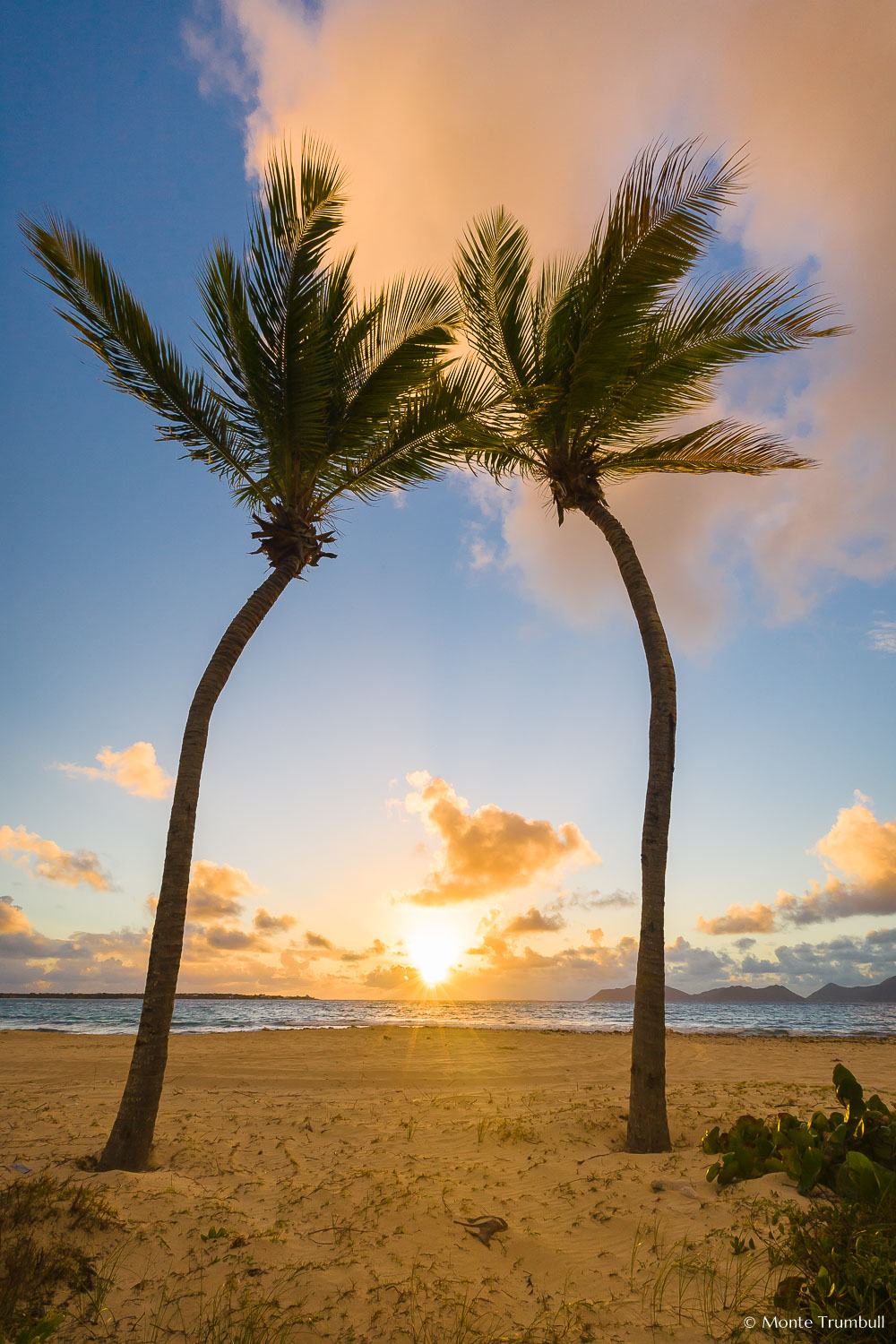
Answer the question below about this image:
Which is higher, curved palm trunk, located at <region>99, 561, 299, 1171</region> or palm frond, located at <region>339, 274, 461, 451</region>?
palm frond, located at <region>339, 274, 461, 451</region>

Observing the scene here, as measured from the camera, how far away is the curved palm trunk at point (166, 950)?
5844mm

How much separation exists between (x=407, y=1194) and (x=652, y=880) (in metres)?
3.66

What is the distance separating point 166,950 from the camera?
6.19m

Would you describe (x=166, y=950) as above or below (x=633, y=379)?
below

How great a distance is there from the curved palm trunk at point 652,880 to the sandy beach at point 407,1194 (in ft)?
1.34

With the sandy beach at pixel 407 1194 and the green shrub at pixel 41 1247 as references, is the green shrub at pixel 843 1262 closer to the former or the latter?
the sandy beach at pixel 407 1194

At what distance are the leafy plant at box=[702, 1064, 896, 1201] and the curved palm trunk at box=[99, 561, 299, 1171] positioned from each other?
487 cm

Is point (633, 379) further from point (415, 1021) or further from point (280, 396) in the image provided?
point (415, 1021)

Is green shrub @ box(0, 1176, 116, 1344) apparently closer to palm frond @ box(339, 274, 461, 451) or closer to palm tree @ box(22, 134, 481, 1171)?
palm tree @ box(22, 134, 481, 1171)

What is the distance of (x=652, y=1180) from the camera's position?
5.63 meters

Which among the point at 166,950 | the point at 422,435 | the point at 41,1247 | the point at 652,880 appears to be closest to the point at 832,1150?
the point at 652,880

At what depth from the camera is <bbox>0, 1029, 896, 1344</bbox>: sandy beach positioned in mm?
3836

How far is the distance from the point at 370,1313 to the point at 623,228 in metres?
9.89

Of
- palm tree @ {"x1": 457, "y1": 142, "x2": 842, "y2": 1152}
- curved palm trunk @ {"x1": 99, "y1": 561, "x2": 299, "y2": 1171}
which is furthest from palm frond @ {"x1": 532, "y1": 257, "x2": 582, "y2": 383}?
curved palm trunk @ {"x1": 99, "y1": 561, "x2": 299, "y2": 1171}
